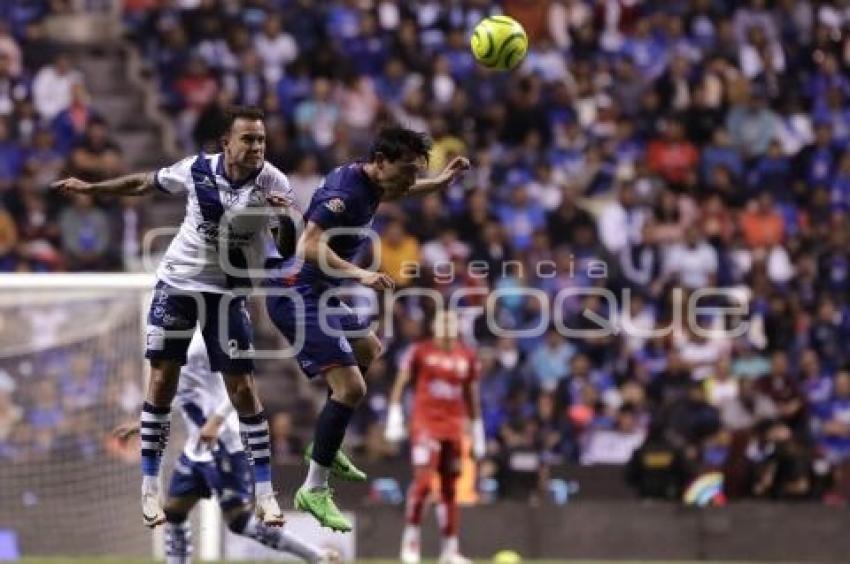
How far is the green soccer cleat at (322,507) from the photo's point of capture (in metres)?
14.4

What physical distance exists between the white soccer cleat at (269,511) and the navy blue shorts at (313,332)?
80cm

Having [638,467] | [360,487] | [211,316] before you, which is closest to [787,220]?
[638,467]

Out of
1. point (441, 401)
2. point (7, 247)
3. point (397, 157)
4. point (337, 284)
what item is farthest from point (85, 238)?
point (397, 157)

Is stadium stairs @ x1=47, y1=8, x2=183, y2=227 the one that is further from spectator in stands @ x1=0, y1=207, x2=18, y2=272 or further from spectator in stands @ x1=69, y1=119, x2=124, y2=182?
spectator in stands @ x1=0, y1=207, x2=18, y2=272

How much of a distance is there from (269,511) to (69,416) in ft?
18.4

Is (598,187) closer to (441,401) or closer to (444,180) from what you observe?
(441,401)

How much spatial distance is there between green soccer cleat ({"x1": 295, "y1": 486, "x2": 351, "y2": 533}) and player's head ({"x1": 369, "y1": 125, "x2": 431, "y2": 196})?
1906 mm

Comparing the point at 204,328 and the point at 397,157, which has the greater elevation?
the point at 397,157

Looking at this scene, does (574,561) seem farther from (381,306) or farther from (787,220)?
(787,220)

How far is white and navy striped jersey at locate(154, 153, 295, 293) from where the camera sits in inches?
554

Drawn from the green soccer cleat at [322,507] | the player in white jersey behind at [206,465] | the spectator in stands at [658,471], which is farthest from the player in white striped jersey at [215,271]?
the spectator in stands at [658,471]

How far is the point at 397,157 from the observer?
46.5 ft

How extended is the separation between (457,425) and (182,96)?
20.5 ft

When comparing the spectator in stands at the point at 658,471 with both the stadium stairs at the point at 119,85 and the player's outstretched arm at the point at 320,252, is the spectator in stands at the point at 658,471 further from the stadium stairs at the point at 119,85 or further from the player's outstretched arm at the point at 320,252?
the player's outstretched arm at the point at 320,252
